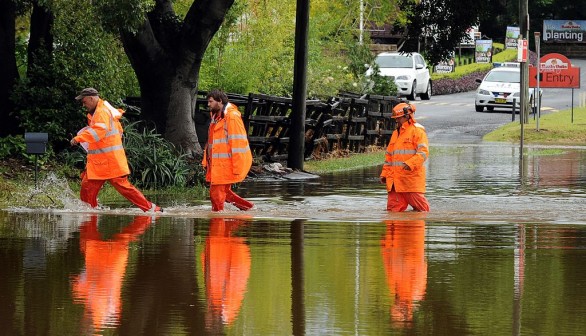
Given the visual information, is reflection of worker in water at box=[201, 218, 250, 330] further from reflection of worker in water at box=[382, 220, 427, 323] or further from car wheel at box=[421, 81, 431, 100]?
car wheel at box=[421, 81, 431, 100]

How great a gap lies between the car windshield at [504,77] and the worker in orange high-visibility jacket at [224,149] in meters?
32.2

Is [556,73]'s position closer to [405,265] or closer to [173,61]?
[173,61]

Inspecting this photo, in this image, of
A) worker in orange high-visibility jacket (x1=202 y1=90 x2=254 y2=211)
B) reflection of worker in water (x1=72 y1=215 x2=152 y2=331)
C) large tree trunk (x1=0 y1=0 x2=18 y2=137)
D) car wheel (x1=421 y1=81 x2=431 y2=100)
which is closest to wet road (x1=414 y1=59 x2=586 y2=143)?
car wheel (x1=421 y1=81 x2=431 y2=100)

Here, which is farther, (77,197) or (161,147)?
(161,147)

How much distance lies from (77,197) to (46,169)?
9.06ft

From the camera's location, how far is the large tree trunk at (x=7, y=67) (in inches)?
883

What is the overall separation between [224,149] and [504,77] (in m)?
32.7

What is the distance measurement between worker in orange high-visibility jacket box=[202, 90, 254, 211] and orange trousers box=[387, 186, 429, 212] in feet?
5.82

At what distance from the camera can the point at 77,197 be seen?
18094 mm

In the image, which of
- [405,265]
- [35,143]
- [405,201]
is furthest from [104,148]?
[405,265]

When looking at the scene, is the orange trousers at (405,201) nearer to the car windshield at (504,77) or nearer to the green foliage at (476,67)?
the car windshield at (504,77)

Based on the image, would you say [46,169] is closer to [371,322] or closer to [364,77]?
[371,322]

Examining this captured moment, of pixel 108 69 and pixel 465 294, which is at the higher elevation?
pixel 108 69

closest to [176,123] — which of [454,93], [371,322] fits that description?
[371,322]
